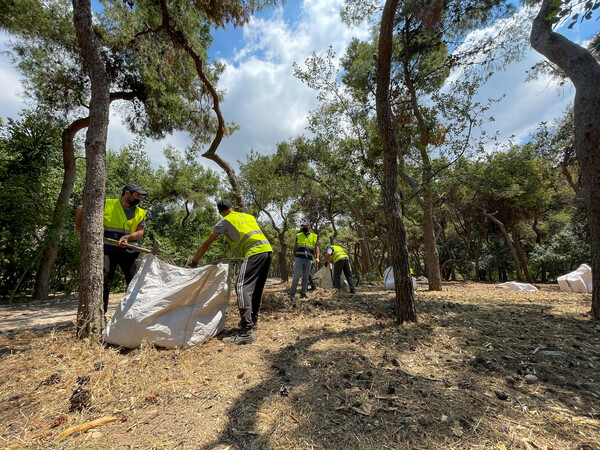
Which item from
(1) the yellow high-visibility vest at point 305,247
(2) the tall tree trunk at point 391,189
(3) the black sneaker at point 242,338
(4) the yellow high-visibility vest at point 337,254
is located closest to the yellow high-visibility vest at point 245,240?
(3) the black sneaker at point 242,338

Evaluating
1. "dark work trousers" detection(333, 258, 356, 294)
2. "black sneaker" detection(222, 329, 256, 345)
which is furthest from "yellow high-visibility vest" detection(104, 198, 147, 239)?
"dark work trousers" detection(333, 258, 356, 294)

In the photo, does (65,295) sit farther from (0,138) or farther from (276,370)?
(276,370)

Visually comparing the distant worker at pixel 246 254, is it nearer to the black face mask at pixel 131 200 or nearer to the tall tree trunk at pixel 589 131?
the black face mask at pixel 131 200

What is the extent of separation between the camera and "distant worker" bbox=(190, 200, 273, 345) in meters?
2.97

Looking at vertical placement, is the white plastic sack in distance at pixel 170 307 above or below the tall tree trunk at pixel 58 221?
below

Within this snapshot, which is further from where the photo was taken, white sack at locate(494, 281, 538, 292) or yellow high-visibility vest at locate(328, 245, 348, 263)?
white sack at locate(494, 281, 538, 292)

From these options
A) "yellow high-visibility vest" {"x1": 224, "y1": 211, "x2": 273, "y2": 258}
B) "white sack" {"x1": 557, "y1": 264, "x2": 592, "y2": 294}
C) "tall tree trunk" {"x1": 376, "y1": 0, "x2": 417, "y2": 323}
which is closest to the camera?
"yellow high-visibility vest" {"x1": 224, "y1": 211, "x2": 273, "y2": 258}

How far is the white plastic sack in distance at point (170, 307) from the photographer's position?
246cm

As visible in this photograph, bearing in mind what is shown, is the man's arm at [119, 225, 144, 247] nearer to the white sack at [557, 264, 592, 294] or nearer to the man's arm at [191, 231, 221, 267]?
the man's arm at [191, 231, 221, 267]

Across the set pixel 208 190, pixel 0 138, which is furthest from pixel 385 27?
pixel 208 190

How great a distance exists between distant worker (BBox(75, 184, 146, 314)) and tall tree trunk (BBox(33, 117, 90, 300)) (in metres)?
4.19

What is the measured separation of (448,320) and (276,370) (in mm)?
2745

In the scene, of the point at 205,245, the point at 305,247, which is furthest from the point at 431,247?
the point at 205,245

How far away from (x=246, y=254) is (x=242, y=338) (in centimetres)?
95
